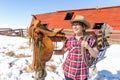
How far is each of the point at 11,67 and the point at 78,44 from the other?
4.71 metres

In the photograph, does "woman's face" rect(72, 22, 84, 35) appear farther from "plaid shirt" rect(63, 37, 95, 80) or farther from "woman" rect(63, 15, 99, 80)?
"plaid shirt" rect(63, 37, 95, 80)

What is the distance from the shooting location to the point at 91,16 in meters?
22.9

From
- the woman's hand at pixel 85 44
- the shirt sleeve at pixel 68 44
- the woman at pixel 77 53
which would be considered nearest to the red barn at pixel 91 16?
the shirt sleeve at pixel 68 44

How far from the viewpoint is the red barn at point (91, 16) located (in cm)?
2099

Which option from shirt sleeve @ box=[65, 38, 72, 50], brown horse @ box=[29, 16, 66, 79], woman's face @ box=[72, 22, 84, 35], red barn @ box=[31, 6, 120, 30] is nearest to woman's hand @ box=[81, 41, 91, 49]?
woman's face @ box=[72, 22, 84, 35]

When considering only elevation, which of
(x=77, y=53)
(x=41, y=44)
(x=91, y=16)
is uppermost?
(x=91, y=16)

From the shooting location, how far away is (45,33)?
4.41m

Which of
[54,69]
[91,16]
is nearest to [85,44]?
[54,69]

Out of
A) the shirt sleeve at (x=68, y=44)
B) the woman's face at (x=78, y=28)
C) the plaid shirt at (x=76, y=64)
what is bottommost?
the plaid shirt at (x=76, y=64)

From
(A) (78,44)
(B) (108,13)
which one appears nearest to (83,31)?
(A) (78,44)

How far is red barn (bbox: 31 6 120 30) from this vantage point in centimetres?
2099

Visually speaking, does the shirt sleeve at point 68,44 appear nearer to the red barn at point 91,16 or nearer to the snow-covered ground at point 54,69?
the snow-covered ground at point 54,69

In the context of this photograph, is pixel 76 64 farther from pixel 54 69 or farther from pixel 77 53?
pixel 54 69

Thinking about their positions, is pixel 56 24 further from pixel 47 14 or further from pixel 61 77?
pixel 61 77
